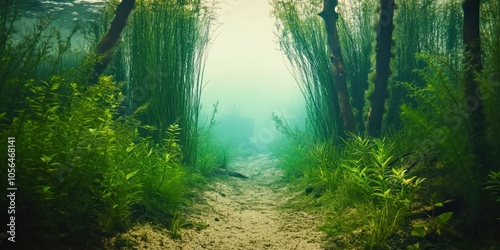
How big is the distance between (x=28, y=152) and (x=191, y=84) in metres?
4.68

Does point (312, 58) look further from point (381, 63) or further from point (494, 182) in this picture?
point (494, 182)

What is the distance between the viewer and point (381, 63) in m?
5.65

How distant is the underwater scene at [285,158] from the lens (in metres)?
2.56

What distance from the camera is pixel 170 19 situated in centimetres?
642

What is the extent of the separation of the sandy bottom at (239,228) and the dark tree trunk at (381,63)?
249 cm

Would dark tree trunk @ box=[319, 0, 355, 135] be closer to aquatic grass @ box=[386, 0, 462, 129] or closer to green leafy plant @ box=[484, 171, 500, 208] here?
aquatic grass @ box=[386, 0, 462, 129]

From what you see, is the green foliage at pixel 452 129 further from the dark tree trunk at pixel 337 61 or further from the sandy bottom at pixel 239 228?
the dark tree trunk at pixel 337 61

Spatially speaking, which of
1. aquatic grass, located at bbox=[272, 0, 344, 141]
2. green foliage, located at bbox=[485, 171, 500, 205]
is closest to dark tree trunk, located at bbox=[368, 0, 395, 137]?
aquatic grass, located at bbox=[272, 0, 344, 141]

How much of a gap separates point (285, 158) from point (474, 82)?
685 cm

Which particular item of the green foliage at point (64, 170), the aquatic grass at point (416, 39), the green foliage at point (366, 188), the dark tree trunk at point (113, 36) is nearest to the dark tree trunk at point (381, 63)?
the green foliage at point (366, 188)

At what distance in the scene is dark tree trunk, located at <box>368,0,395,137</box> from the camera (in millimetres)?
5492

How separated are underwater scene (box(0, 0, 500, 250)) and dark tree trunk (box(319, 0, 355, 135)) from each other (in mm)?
37

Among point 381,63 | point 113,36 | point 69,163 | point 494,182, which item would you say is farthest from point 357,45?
point 69,163

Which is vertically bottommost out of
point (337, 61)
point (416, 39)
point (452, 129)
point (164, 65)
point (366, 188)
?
point (366, 188)
